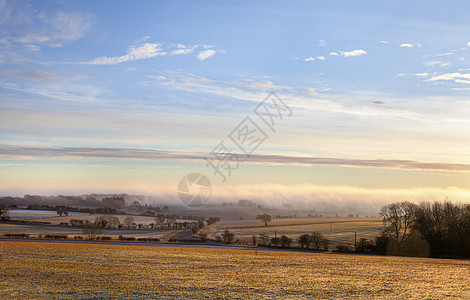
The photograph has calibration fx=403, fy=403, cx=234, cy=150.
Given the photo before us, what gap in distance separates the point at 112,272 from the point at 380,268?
22.0 metres

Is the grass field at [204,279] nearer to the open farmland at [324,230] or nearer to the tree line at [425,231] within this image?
the tree line at [425,231]

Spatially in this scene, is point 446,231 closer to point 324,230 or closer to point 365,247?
point 365,247

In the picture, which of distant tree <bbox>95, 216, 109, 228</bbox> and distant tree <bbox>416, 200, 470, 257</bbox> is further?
distant tree <bbox>95, 216, 109, 228</bbox>

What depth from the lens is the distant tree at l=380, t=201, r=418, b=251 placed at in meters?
65.1

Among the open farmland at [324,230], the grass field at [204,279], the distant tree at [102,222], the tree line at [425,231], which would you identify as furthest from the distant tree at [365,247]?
the distant tree at [102,222]

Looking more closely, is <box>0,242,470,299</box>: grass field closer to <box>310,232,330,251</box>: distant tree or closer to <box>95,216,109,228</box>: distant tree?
<box>310,232,330,251</box>: distant tree

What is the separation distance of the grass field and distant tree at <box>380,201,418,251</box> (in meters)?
31.2

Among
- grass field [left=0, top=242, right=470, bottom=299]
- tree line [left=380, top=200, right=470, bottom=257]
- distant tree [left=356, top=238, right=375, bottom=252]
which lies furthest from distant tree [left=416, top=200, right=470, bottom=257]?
grass field [left=0, top=242, right=470, bottom=299]

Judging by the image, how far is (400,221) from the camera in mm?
69625

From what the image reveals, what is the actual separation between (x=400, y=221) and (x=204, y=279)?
5369cm

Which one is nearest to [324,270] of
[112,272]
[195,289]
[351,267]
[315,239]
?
[351,267]

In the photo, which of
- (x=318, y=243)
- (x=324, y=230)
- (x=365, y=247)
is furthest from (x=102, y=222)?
(x=365, y=247)

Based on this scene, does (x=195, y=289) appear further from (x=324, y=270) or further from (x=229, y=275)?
(x=324, y=270)

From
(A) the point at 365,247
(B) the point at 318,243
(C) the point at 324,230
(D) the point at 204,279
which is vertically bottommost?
(C) the point at 324,230
